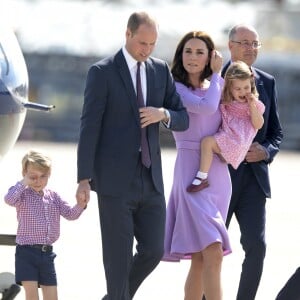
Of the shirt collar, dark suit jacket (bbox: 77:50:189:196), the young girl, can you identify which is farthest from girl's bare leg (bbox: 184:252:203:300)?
the shirt collar

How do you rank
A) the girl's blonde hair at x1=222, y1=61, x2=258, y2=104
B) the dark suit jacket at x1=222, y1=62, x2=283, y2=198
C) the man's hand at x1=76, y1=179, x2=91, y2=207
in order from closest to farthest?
the man's hand at x1=76, y1=179, x2=91, y2=207 → the girl's blonde hair at x1=222, y1=61, x2=258, y2=104 → the dark suit jacket at x1=222, y1=62, x2=283, y2=198

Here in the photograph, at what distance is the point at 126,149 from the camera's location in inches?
270

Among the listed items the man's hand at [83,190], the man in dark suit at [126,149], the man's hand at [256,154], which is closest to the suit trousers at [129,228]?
the man in dark suit at [126,149]

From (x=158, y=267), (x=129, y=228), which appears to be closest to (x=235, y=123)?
(x=129, y=228)

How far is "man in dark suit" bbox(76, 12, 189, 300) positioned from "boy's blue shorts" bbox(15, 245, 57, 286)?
369 millimetres

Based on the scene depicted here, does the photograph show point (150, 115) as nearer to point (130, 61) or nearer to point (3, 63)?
point (130, 61)

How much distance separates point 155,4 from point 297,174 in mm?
37612

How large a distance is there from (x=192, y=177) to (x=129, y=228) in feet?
2.28

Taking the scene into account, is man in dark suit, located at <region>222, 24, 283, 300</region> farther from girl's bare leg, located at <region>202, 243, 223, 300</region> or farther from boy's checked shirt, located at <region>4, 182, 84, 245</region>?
boy's checked shirt, located at <region>4, 182, 84, 245</region>

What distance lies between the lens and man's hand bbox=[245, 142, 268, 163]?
7.73m

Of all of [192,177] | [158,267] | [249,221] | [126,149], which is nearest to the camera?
[126,149]

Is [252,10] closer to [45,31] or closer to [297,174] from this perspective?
[45,31]

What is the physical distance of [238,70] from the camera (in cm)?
743

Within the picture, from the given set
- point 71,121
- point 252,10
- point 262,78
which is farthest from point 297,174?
point 252,10
